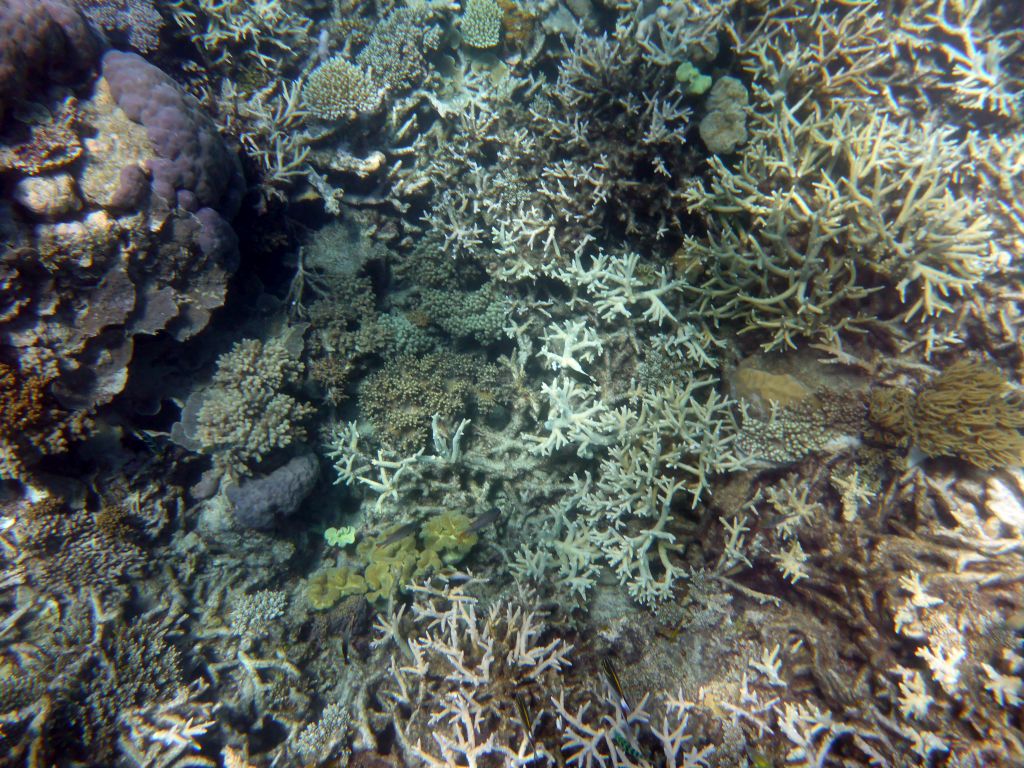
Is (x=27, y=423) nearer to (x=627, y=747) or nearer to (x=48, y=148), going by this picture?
(x=48, y=148)

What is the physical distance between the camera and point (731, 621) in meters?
3.88

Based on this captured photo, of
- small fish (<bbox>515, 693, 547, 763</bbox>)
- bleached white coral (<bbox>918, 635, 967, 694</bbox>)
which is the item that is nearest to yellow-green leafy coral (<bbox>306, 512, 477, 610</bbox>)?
small fish (<bbox>515, 693, 547, 763</bbox>)

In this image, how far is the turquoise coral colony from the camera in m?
3.36

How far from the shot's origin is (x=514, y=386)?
482 cm

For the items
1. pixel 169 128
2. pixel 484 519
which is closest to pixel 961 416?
pixel 484 519

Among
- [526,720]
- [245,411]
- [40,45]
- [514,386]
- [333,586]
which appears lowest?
[333,586]

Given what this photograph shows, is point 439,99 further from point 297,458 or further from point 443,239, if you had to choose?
point 297,458

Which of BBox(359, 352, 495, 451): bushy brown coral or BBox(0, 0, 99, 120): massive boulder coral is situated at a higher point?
BBox(0, 0, 99, 120): massive boulder coral

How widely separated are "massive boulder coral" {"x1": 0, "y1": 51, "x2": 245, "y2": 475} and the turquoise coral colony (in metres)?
0.03

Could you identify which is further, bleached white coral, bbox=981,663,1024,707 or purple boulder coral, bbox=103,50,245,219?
purple boulder coral, bbox=103,50,245,219

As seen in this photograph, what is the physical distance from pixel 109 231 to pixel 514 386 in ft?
11.3

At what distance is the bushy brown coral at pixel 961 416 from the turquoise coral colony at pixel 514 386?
0.03m

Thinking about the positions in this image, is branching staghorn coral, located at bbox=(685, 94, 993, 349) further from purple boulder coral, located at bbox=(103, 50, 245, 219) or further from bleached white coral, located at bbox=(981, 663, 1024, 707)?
purple boulder coral, located at bbox=(103, 50, 245, 219)

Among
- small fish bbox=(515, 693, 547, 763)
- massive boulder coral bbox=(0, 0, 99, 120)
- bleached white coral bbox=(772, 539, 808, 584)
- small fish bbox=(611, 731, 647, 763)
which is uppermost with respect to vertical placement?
massive boulder coral bbox=(0, 0, 99, 120)
